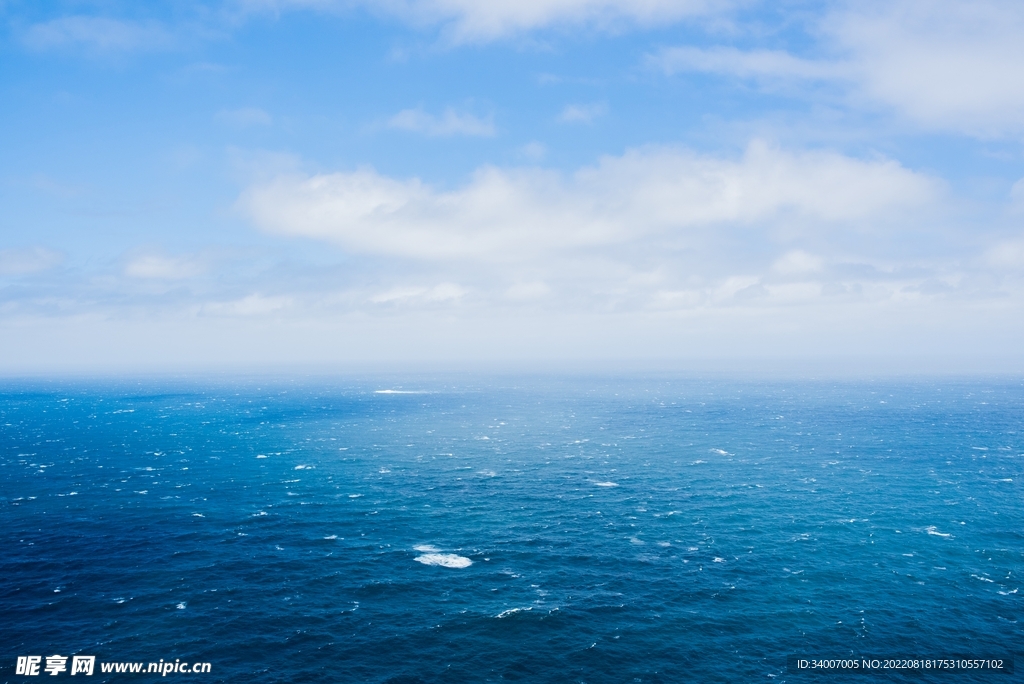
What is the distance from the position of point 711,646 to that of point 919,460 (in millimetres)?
129360

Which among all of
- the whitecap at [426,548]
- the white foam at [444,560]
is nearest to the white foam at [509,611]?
the white foam at [444,560]

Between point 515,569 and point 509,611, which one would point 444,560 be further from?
point 509,611

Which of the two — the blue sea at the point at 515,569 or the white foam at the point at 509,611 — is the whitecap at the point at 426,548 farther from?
the white foam at the point at 509,611

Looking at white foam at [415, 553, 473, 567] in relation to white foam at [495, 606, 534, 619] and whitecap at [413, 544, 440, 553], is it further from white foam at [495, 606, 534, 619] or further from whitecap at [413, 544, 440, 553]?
white foam at [495, 606, 534, 619]

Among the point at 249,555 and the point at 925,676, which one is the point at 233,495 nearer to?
the point at 249,555

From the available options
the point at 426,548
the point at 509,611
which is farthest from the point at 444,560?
the point at 509,611

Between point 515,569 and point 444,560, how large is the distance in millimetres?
12892

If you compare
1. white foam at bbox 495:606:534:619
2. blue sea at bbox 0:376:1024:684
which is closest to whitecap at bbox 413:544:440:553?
blue sea at bbox 0:376:1024:684

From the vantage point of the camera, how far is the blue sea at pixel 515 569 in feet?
238

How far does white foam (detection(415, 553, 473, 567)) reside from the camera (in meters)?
96.8

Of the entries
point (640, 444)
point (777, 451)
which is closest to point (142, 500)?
point (640, 444)

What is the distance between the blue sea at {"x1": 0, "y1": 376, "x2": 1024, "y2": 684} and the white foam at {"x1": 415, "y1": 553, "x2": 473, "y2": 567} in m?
0.48

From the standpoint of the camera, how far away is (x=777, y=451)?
584 feet

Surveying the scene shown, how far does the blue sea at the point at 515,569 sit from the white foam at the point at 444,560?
483 millimetres
